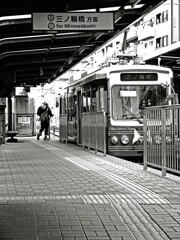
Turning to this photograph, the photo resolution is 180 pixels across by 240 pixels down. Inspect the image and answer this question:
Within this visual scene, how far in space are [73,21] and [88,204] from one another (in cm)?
809

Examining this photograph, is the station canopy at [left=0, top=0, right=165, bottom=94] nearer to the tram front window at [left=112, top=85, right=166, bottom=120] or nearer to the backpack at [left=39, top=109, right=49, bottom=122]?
the tram front window at [left=112, top=85, right=166, bottom=120]

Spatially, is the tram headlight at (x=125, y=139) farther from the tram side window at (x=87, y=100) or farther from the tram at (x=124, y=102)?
the tram side window at (x=87, y=100)

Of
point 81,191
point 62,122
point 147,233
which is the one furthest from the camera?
point 62,122

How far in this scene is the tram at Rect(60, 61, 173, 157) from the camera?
15.7m

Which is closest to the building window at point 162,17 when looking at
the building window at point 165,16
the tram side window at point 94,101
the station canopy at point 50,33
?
the building window at point 165,16

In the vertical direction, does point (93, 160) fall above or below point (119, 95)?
below

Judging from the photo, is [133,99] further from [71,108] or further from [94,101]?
[71,108]

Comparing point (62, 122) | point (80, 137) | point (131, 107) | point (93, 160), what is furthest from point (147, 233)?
point (62, 122)

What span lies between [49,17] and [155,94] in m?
4.22

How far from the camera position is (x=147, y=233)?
5965 mm

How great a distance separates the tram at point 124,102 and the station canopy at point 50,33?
1484mm

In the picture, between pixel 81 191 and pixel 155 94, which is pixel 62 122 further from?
pixel 81 191

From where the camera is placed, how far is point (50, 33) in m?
14.9

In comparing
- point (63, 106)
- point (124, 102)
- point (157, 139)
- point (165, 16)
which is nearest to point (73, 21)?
point (124, 102)
